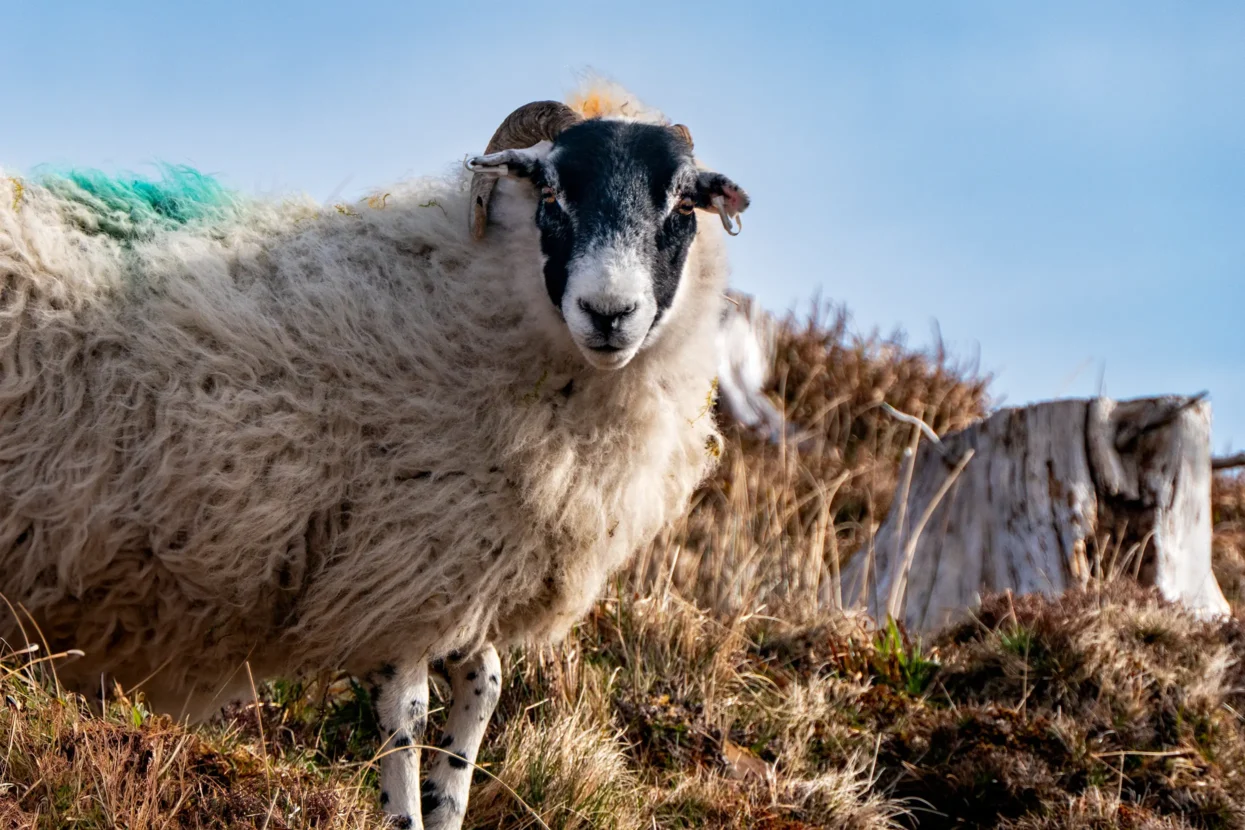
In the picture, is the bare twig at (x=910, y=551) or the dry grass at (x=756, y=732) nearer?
the dry grass at (x=756, y=732)

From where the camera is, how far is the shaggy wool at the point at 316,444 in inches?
143

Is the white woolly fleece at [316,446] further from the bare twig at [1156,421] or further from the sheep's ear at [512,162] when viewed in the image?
the bare twig at [1156,421]

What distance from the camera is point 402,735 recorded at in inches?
144

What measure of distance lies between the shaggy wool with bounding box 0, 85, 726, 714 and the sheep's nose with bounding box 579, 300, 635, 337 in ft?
1.16

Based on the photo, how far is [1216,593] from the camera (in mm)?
7281

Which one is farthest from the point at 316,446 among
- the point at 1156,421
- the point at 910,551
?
the point at 1156,421

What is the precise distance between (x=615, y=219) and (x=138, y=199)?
196 centimetres

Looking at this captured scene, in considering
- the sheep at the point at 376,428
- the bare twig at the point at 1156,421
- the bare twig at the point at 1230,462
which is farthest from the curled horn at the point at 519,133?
the bare twig at the point at 1230,462

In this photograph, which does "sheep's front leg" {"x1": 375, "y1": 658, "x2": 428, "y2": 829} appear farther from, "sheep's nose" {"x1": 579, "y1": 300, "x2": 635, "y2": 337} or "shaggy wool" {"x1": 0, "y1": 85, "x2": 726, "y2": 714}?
"sheep's nose" {"x1": 579, "y1": 300, "x2": 635, "y2": 337}

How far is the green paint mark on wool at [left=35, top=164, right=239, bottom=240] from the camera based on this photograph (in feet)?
13.7

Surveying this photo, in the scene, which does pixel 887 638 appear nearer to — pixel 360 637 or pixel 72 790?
pixel 360 637

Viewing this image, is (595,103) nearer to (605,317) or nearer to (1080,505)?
(605,317)

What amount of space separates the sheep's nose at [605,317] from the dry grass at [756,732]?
59.9 inches

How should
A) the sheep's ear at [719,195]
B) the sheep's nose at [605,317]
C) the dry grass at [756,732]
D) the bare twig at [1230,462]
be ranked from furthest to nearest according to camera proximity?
1. the bare twig at [1230,462]
2. the sheep's ear at [719,195]
3. the sheep's nose at [605,317]
4. the dry grass at [756,732]
